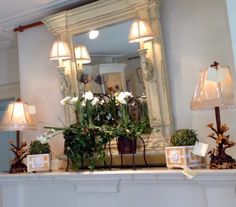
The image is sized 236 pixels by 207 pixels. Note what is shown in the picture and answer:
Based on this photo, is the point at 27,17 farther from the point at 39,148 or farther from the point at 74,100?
the point at 39,148

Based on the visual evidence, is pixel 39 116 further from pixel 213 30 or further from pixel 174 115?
pixel 213 30

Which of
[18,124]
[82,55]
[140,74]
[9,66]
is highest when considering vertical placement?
[9,66]

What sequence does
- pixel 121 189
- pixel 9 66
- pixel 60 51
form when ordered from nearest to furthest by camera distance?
pixel 121 189
pixel 60 51
pixel 9 66

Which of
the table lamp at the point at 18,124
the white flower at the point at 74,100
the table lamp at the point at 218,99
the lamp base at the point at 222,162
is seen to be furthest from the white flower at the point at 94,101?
the lamp base at the point at 222,162

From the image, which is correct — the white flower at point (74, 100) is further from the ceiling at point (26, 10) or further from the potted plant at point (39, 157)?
the ceiling at point (26, 10)

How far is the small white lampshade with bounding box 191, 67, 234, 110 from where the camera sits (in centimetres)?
183

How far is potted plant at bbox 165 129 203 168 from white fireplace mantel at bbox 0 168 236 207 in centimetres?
8

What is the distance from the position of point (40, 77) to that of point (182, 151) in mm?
1513

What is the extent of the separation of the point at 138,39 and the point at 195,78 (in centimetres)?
46

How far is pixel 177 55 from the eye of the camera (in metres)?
2.28

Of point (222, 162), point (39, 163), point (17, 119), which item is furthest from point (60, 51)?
point (222, 162)

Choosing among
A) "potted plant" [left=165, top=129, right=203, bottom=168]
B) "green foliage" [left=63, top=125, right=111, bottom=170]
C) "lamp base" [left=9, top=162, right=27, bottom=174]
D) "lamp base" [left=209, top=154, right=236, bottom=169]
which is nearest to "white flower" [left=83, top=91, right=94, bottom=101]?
"green foliage" [left=63, top=125, right=111, bottom=170]

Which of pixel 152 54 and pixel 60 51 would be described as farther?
pixel 60 51

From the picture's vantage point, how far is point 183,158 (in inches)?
77.4
